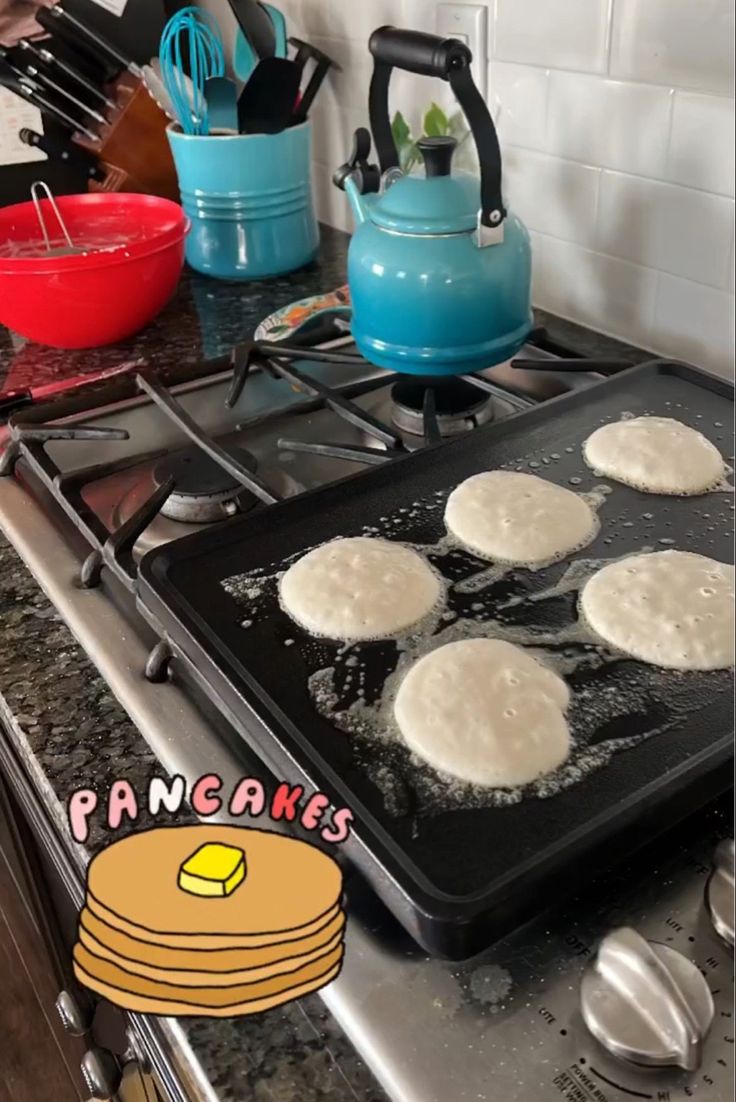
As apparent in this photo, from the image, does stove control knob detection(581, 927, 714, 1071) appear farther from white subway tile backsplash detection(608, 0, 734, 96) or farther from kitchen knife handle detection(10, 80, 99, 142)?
kitchen knife handle detection(10, 80, 99, 142)

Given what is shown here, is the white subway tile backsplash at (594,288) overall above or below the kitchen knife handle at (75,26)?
below

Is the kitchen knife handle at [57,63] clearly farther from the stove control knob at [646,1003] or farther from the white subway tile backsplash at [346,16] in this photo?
the stove control knob at [646,1003]

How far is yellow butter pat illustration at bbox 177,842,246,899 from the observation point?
42cm

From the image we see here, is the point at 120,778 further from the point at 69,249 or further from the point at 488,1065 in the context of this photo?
A: the point at 69,249

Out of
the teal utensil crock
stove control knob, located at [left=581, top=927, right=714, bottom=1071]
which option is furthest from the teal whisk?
stove control knob, located at [left=581, top=927, right=714, bottom=1071]

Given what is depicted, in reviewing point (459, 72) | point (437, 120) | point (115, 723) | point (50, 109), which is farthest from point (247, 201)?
point (115, 723)

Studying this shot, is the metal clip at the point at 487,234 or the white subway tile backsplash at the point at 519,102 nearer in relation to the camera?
the metal clip at the point at 487,234

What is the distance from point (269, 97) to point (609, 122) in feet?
1.32

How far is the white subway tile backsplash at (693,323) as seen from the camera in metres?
0.83

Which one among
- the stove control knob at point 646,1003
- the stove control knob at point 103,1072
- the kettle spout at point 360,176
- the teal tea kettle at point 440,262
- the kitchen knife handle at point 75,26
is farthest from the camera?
the kitchen knife handle at point 75,26

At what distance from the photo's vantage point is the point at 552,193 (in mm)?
954

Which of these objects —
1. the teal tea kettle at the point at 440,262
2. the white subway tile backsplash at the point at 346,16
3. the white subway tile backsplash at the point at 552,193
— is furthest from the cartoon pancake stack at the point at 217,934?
the white subway tile backsplash at the point at 346,16

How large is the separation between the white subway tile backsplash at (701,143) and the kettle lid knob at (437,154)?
19cm

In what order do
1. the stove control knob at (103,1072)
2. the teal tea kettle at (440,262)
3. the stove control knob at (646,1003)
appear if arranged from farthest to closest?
the teal tea kettle at (440,262) < the stove control knob at (103,1072) < the stove control knob at (646,1003)
